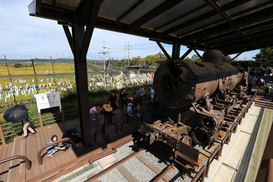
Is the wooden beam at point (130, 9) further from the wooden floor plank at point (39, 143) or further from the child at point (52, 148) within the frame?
the wooden floor plank at point (39, 143)

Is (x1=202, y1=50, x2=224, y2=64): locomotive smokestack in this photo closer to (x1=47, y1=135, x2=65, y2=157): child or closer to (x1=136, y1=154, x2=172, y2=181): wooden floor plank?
(x1=136, y1=154, x2=172, y2=181): wooden floor plank

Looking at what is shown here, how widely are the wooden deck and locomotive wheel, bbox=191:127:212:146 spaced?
2.25 metres

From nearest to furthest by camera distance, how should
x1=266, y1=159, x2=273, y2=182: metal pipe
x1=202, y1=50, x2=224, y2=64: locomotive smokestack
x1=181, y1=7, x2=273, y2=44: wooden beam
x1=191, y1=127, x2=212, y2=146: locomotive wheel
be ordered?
x1=266, y1=159, x2=273, y2=182: metal pipe < x1=191, y1=127, x2=212, y2=146: locomotive wheel < x1=181, y1=7, x2=273, y2=44: wooden beam < x1=202, y1=50, x2=224, y2=64: locomotive smokestack

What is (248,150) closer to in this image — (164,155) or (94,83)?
(164,155)

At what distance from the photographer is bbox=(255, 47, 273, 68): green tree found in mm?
29533

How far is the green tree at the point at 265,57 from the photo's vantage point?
29.5m

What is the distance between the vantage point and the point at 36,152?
530cm

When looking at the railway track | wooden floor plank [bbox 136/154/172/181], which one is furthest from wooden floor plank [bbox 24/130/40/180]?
wooden floor plank [bbox 136/154/172/181]

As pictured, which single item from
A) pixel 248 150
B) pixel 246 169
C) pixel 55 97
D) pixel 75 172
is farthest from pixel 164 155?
pixel 55 97

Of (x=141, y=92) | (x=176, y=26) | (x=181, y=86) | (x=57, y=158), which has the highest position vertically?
(x=176, y=26)

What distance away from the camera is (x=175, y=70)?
186 inches

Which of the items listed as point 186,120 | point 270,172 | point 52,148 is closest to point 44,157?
point 52,148

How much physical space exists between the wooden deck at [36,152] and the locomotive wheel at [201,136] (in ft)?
7.38

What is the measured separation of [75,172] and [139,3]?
6.48m
